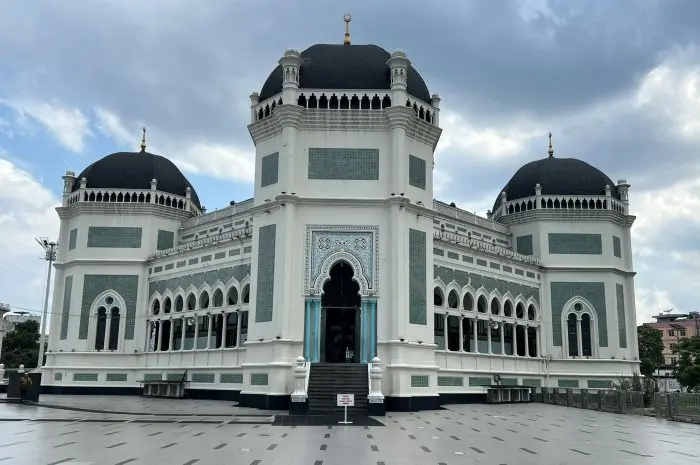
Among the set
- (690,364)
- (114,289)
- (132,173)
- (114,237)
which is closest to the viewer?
(114,289)

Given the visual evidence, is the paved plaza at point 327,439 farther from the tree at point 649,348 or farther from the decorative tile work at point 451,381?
the tree at point 649,348

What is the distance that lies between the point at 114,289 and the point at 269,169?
15.7 meters

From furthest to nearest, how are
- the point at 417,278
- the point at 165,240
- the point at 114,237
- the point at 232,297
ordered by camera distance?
the point at 165,240 → the point at 114,237 → the point at 232,297 → the point at 417,278

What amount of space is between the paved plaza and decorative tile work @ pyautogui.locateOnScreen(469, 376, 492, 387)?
8.41 metres

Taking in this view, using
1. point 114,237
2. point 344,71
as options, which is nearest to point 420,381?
point 344,71

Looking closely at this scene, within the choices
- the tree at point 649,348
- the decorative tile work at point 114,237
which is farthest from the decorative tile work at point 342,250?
the tree at point 649,348

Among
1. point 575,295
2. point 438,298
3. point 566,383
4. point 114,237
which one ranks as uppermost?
point 114,237

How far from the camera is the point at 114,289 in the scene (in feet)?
128

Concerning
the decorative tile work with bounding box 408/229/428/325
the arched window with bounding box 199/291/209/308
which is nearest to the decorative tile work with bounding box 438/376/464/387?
the decorative tile work with bounding box 408/229/428/325

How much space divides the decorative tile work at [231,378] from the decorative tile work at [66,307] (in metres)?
12.0

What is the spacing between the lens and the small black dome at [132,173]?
4072cm

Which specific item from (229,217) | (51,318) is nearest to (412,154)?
(229,217)

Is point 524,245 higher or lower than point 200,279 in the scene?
higher

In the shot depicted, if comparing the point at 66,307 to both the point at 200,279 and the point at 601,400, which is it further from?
the point at 601,400
